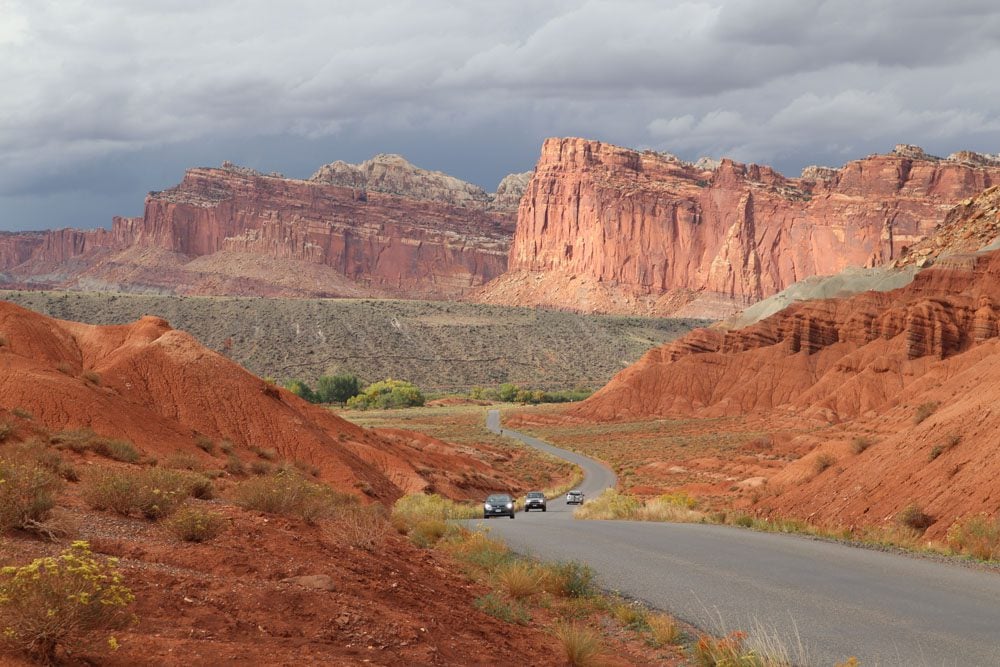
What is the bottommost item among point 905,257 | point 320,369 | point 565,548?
point 320,369

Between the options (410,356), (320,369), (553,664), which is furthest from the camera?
A: (410,356)

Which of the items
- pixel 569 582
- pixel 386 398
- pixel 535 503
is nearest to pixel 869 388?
pixel 535 503

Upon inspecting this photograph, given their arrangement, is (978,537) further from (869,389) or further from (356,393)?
(356,393)

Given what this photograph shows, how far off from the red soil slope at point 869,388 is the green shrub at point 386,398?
23.6 metres

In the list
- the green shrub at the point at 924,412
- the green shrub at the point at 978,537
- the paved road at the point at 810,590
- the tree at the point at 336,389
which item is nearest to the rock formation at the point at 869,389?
the green shrub at the point at 924,412

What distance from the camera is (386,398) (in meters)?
119

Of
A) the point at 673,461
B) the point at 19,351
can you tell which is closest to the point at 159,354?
the point at 19,351

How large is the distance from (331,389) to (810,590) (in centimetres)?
11113

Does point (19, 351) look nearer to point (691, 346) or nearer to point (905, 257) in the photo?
point (691, 346)

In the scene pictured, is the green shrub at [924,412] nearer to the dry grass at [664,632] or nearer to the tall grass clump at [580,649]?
the dry grass at [664,632]

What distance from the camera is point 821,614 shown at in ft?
37.3

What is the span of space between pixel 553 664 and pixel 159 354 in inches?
1428

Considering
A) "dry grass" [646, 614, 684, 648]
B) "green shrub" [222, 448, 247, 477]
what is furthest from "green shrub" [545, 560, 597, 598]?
"green shrub" [222, 448, 247, 477]

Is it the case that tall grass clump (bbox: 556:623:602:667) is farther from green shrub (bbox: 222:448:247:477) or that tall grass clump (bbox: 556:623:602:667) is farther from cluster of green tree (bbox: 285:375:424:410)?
cluster of green tree (bbox: 285:375:424:410)
